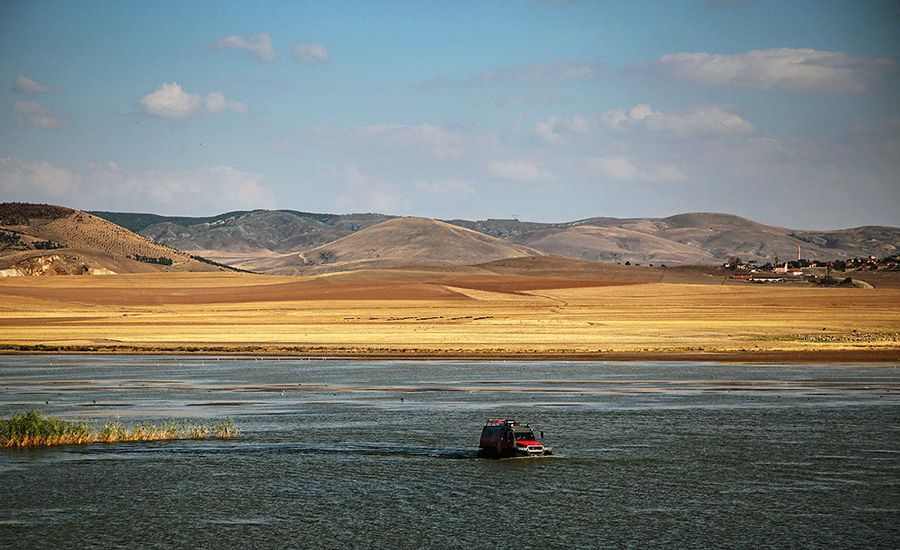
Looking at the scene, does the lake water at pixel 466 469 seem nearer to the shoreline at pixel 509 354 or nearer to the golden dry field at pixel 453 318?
the shoreline at pixel 509 354

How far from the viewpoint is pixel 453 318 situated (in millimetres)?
125375

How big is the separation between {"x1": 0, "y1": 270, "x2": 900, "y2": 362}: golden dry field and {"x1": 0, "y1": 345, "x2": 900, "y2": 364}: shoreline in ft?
0.80

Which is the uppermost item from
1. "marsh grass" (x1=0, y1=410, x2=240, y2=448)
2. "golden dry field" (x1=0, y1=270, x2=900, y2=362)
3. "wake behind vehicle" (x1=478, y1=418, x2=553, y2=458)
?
"golden dry field" (x1=0, y1=270, x2=900, y2=362)

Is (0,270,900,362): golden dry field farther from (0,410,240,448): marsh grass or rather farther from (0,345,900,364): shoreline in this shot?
(0,410,240,448): marsh grass

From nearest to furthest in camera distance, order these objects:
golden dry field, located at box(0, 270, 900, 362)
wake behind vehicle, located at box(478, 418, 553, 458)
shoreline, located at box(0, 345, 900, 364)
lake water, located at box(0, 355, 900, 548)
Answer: lake water, located at box(0, 355, 900, 548)
wake behind vehicle, located at box(478, 418, 553, 458)
shoreline, located at box(0, 345, 900, 364)
golden dry field, located at box(0, 270, 900, 362)

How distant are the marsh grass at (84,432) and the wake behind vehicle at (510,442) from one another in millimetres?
11239

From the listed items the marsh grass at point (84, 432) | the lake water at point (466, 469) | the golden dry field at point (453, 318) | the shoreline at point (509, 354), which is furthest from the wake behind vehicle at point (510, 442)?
the golden dry field at point (453, 318)

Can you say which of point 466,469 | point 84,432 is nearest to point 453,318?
point 84,432

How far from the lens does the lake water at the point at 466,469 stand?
1226 inches

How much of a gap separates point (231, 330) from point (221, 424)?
211ft

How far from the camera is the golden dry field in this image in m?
93.6

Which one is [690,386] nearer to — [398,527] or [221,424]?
[221,424]

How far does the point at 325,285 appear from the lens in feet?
561

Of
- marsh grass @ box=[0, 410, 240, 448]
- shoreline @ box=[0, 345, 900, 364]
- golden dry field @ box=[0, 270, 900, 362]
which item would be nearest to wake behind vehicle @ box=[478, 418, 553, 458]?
marsh grass @ box=[0, 410, 240, 448]
